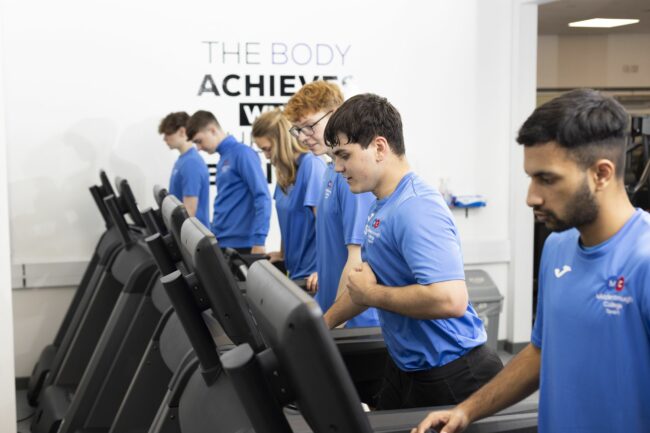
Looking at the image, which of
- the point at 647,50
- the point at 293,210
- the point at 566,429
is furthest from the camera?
the point at 647,50

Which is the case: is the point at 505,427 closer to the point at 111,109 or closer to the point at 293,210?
the point at 293,210

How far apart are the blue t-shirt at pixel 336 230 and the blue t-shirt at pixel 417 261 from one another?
0.39m

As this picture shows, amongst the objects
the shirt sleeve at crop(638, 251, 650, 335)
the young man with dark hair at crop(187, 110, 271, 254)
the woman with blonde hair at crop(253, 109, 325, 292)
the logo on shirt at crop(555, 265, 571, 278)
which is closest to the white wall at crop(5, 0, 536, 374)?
the young man with dark hair at crop(187, 110, 271, 254)

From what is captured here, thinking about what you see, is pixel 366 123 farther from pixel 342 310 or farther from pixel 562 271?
pixel 562 271

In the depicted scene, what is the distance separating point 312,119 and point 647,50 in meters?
7.44

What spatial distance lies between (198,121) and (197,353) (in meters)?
3.27

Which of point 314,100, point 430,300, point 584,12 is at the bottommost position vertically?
point 430,300

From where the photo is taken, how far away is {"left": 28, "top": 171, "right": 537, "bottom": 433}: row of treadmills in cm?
110

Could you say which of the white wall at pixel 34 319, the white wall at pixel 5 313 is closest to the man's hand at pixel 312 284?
the white wall at pixel 5 313

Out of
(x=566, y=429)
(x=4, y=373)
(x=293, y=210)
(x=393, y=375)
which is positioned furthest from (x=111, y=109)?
(x=566, y=429)

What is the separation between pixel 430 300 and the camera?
204 centimetres

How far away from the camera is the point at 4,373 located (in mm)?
2963

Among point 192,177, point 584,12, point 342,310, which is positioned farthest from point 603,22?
point 342,310

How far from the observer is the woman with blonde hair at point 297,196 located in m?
3.58
